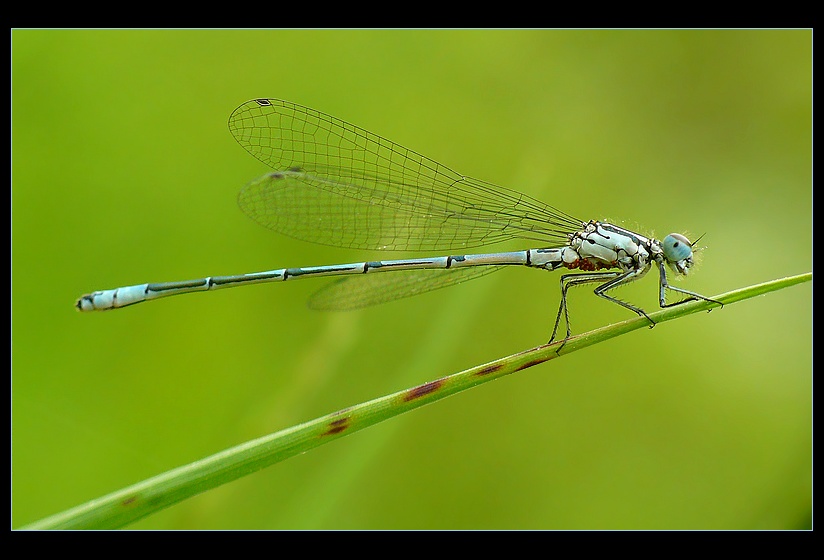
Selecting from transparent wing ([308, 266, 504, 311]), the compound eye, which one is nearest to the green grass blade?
transparent wing ([308, 266, 504, 311])

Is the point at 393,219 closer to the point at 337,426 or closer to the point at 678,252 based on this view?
the point at 678,252

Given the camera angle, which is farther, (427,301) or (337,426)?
(427,301)

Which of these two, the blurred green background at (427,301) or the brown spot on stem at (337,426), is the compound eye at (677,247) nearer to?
the blurred green background at (427,301)

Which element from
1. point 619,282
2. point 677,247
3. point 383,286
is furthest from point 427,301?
point 677,247

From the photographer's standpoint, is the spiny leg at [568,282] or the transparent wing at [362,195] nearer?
the spiny leg at [568,282]

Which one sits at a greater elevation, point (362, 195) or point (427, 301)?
point (362, 195)

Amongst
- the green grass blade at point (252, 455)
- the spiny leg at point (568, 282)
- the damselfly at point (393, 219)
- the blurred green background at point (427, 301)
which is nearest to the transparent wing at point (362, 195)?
the damselfly at point (393, 219)
